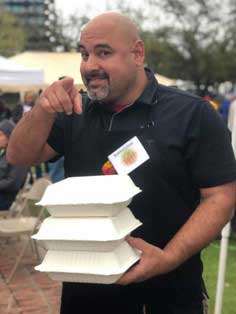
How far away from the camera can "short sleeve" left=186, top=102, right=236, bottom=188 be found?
1.76 m

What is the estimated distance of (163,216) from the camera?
6.04 feet

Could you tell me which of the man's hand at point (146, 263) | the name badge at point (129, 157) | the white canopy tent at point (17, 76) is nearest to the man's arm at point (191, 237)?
the man's hand at point (146, 263)

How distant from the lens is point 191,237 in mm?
1693

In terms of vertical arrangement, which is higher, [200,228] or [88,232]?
[88,232]

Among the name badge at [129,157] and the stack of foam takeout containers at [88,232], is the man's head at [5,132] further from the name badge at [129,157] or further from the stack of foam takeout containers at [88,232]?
the stack of foam takeout containers at [88,232]

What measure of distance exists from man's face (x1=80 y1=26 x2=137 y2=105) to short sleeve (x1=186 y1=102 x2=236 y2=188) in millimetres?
281

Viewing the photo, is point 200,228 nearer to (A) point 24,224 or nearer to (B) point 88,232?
(B) point 88,232

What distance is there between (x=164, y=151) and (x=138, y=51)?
1.12 feet

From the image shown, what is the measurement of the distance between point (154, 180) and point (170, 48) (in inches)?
1722

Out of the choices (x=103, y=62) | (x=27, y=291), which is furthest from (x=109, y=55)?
(x=27, y=291)

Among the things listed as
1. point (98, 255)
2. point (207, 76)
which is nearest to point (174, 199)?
point (98, 255)

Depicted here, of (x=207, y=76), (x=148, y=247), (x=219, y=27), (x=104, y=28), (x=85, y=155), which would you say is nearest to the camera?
(x=148, y=247)

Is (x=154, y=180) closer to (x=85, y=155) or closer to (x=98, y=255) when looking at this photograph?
(x=85, y=155)

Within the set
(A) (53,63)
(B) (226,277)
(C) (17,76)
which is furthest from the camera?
(A) (53,63)
